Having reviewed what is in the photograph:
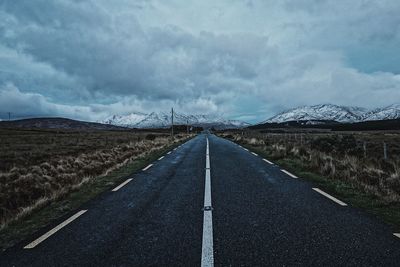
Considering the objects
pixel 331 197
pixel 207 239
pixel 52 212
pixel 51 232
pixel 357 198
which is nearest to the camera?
pixel 207 239

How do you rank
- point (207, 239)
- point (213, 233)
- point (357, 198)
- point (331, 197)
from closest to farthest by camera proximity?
point (207, 239)
point (213, 233)
point (357, 198)
point (331, 197)

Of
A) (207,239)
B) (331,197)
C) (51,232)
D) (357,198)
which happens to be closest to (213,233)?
(207,239)

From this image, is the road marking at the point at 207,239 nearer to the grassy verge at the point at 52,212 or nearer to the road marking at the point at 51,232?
the road marking at the point at 51,232

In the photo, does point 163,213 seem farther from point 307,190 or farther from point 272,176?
point 272,176

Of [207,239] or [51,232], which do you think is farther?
[51,232]

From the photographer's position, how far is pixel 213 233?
15.7 ft

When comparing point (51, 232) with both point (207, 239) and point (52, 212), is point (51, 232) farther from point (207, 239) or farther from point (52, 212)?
point (207, 239)

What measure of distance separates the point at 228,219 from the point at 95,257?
8.29 feet

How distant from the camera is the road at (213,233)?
3.89 m

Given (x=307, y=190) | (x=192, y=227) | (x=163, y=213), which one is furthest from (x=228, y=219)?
(x=307, y=190)

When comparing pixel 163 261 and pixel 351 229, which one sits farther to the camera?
pixel 351 229

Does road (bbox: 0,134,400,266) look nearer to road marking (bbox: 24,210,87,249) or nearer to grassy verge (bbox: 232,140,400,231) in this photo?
road marking (bbox: 24,210,87,249)

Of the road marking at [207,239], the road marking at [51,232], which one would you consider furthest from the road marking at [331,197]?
the road marking at [51,232]

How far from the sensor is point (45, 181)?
11.3 meters
